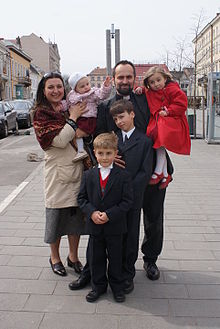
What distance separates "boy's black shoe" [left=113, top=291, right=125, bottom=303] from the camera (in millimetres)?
3053

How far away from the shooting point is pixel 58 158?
328 cm

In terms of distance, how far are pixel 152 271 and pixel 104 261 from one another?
2.06 feet

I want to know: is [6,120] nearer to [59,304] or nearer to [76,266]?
[76,266]

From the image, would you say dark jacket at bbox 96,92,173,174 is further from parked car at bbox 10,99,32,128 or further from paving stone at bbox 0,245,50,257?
parked car at bbox 10,99,32,128

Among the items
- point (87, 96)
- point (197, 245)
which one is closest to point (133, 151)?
point (87, 96)

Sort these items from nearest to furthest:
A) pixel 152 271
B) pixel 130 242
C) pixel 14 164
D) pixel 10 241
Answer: pixel 130 242 → pixel 152 271 → pixel 10 241 → pixel 14 164

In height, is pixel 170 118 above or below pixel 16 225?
above

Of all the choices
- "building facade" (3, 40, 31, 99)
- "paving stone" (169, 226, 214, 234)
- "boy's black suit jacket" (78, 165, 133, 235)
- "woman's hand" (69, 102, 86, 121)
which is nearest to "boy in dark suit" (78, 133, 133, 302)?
"boy's black suit jacket" (78, 165, 133, 235)

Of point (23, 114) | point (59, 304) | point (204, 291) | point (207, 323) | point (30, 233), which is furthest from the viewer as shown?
point (23, 114)

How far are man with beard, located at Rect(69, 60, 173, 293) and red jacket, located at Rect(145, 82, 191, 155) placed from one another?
83mm

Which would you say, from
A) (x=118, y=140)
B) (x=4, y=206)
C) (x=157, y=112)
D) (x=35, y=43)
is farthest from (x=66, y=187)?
(x=35, y=43)

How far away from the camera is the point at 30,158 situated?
10891 millimetres

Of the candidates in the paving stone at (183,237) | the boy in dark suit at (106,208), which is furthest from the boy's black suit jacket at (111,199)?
the paving stone at (183,237)

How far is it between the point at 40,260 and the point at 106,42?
6.91 metres
